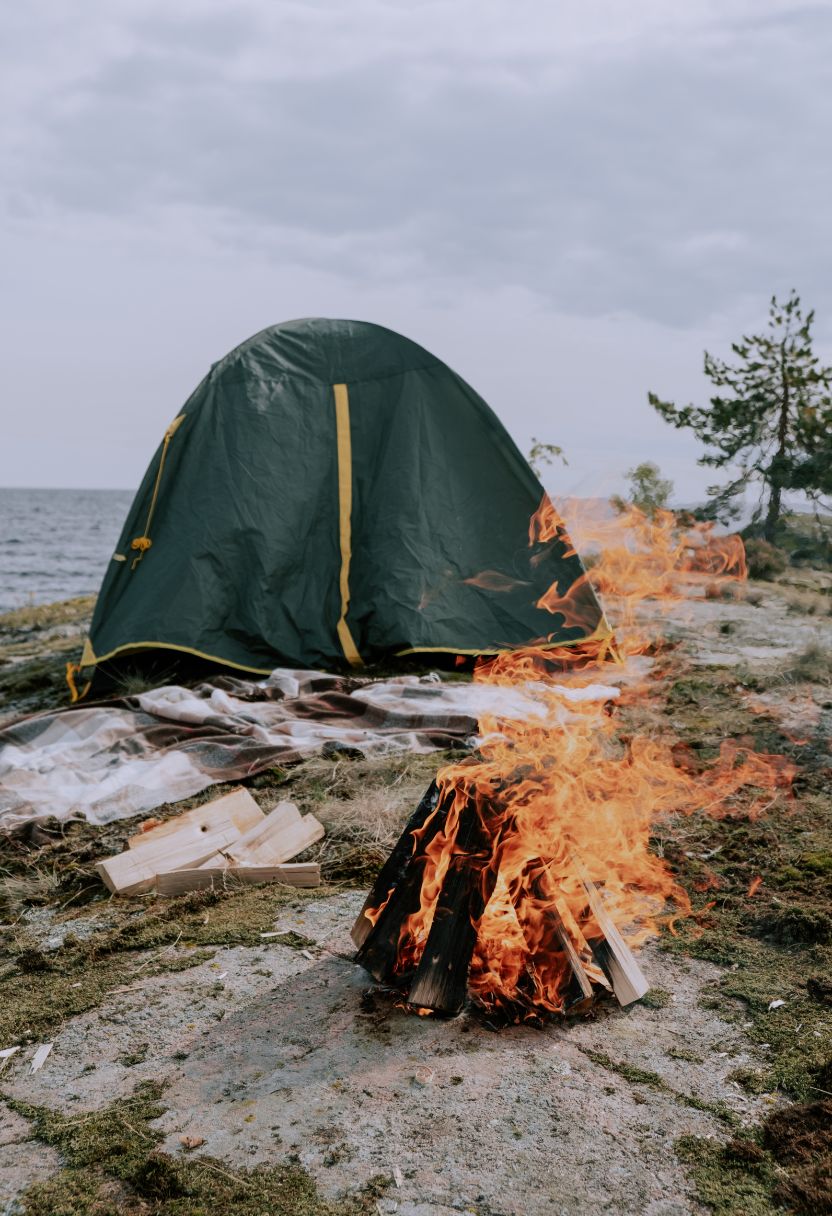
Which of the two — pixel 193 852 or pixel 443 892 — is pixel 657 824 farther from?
pixel 193 852

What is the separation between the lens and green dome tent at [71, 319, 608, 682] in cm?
783

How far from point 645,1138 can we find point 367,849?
218 cm

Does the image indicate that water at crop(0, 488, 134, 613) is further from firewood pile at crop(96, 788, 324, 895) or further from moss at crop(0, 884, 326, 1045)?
moss at crop(0, 884, 326, 1045)

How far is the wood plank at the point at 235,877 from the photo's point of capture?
411 cm

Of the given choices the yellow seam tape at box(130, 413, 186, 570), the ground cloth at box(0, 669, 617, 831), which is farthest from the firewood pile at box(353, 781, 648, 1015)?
the yellow seam tape at box(130, 413, 186, 570)

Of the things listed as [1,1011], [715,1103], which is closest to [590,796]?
[715,1103]

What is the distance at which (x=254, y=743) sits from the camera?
5895mm

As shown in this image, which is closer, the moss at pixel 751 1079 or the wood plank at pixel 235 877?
the moss at pixel 751 1079

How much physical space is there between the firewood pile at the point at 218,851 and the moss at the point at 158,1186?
1.74 meters

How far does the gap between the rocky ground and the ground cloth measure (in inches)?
37.7

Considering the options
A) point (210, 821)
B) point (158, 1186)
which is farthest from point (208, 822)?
point (158, 1186)

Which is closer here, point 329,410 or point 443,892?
Result: point 443,892

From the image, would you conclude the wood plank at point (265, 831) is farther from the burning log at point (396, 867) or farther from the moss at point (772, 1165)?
the moss at point (772, 1165)

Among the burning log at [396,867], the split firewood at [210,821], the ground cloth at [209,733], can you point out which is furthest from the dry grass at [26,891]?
the burning log at [396,867]
